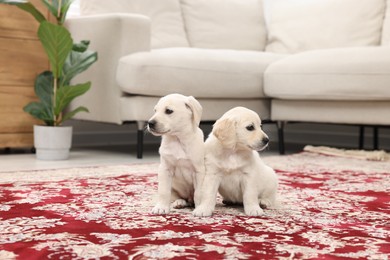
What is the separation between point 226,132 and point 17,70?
6.89ft

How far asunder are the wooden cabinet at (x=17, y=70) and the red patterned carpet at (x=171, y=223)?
1.05 metres

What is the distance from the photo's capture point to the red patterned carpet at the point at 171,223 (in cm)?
115

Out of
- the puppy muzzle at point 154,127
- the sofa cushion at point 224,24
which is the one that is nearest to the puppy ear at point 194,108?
the puppy muzzle at point 154,127

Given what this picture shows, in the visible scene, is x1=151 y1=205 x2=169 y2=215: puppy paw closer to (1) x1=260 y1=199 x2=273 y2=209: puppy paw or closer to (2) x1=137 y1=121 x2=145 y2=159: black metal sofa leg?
(1) x1=260 y1=199 x2=273 y2=209: puppy paw

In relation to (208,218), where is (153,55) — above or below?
above

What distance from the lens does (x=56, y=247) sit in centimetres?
116

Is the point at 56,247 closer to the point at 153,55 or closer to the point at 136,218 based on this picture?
the point at 136,218

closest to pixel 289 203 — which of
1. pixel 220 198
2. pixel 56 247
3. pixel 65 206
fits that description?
pixel 220 198

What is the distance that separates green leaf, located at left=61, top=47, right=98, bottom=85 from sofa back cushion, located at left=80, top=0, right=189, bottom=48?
577 mm

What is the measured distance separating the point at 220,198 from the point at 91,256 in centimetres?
78

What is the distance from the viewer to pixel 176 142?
1572 millimetres

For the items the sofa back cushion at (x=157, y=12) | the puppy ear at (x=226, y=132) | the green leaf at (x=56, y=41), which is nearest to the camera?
the puppy ear at (x=226, y=132)

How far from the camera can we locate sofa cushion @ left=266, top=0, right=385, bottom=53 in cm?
381

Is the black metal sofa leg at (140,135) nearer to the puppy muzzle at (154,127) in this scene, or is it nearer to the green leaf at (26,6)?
the green leaf at (26,6)
